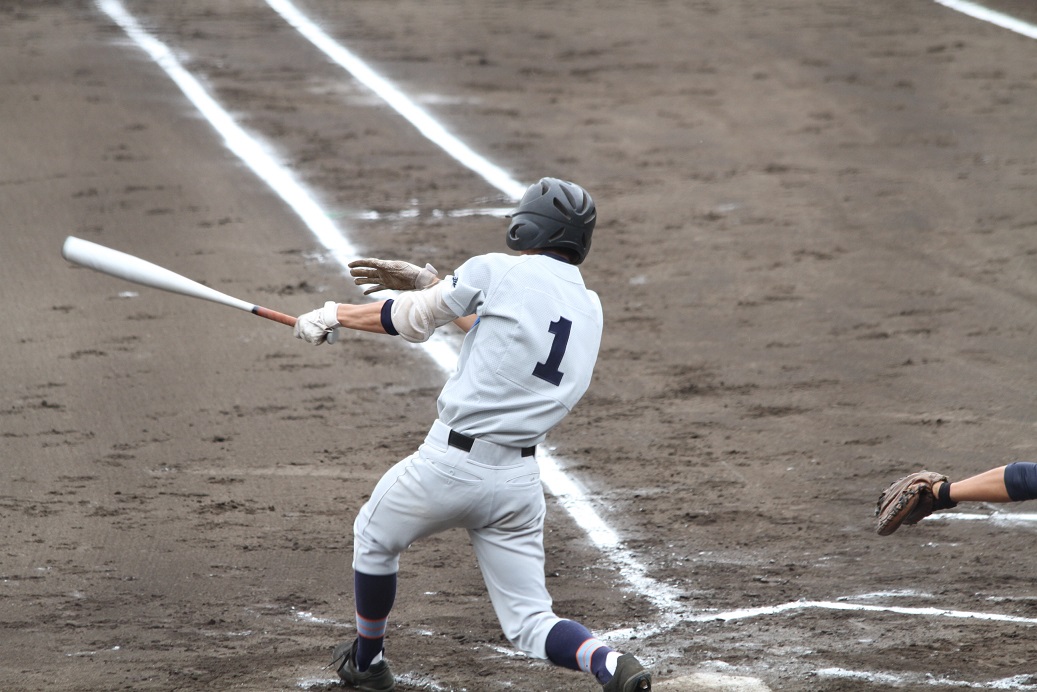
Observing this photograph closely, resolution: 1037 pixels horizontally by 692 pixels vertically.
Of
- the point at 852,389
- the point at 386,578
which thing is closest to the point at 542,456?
the point at 852,389

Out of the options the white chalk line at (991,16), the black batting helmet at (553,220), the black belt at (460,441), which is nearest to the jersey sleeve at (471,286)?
the black batting helmet at (553,220)

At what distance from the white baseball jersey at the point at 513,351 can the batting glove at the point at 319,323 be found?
406mm

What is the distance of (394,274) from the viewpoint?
4.17 metres

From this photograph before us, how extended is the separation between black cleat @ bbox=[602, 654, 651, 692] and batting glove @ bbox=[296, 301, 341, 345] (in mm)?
1345

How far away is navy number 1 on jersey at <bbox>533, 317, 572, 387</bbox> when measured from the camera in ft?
12.3

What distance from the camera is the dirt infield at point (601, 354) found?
4668mm

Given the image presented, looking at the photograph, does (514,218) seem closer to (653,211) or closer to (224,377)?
(224,377)

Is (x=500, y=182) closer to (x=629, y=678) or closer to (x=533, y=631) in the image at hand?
(x=533, y=631)

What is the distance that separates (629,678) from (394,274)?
150cm

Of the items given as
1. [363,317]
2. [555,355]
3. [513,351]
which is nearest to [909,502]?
[555,355]

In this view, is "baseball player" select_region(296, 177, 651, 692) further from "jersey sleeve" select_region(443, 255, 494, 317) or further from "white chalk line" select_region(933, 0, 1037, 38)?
"white chalk line" select_region(933, 0, 1037, 38)

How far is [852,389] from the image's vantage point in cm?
719

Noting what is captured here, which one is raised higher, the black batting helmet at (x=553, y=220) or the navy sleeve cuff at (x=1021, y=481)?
the black batting helmet at (x=553, y=220)

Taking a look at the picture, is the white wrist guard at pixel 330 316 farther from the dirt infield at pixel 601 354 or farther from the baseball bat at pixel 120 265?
the dirt infield at pixel 601 354
